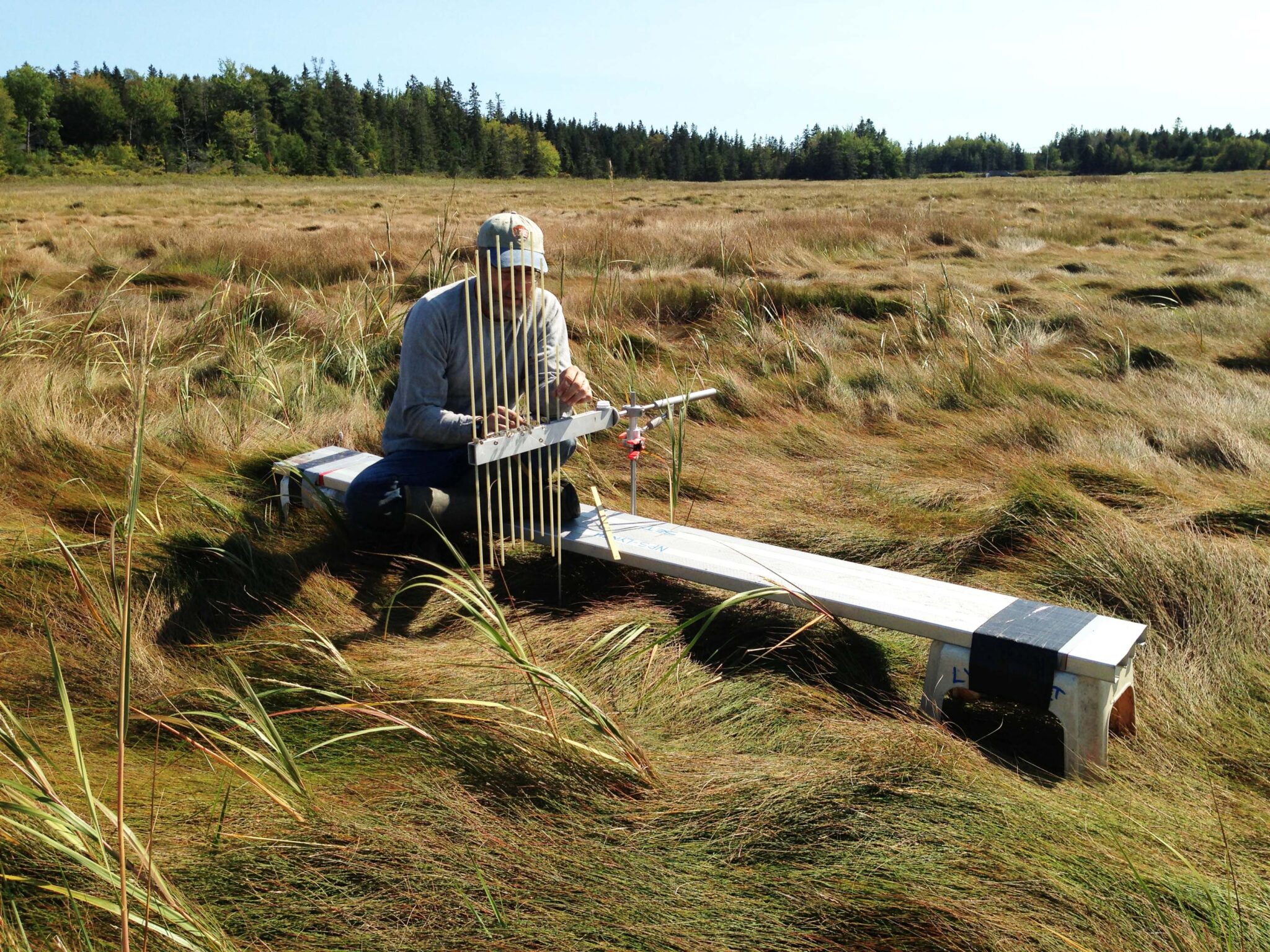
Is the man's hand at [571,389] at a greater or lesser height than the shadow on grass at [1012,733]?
greater

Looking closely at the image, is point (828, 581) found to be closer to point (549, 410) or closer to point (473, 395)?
point (549, 410)

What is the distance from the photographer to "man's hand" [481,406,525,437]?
287cm

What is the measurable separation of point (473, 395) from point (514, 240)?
21.7 inches

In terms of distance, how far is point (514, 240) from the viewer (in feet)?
9.93

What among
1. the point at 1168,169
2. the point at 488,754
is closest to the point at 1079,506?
the point at 488,754

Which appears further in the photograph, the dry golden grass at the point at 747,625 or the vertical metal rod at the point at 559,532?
the vertical metal rod at the point at 559,532

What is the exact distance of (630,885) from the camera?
1.85 m

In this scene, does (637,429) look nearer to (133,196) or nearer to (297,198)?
(297,198)

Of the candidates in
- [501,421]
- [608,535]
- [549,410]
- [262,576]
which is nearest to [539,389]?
[549,410]

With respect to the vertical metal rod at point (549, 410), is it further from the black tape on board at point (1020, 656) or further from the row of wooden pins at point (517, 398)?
the black tape on board at point (1020, 656)

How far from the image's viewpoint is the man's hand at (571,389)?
329cm

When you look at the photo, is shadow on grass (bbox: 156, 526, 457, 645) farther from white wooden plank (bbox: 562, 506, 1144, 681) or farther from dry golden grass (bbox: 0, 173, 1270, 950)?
white wooden plank (bbox: 562, 506, 1144, 681)

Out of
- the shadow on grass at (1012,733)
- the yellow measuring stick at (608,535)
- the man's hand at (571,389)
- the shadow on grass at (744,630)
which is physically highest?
the man's hand at (571,389)

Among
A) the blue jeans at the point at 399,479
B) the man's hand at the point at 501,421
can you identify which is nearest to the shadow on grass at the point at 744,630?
the blue jeans at the point at 399,479
